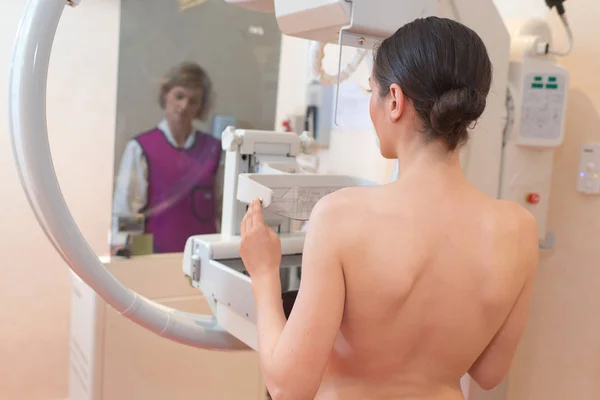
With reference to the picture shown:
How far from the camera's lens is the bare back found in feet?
3.18

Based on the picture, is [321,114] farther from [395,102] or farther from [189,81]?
[395,102]

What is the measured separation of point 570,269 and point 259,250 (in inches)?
47.4

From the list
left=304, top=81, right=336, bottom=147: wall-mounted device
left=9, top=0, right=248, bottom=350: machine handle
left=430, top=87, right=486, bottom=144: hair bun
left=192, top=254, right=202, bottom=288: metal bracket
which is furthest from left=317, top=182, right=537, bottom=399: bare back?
left=304, top=81, right=336, bottom=147: wall-mounted device

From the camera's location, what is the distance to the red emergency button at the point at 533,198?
6.04ft

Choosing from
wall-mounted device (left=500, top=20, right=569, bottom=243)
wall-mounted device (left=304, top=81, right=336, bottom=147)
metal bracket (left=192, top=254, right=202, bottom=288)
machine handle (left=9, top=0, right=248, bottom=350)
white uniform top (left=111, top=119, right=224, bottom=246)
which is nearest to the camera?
machine handle (left=9, top=0, right=248, bottom=350)

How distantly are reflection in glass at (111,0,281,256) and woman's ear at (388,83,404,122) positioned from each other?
69.6 inches

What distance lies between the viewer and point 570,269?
1885mm

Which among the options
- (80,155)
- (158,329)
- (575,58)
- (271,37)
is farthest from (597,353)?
(80,155)

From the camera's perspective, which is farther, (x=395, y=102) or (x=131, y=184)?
(x=131, y=184)

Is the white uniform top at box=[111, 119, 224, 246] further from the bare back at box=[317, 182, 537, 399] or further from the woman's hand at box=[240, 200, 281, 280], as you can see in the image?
the bare back at box=[317, 182, 537, 399]

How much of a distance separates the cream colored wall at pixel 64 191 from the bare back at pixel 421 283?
2.06 m

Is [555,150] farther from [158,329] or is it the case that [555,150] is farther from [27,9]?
[27,9]

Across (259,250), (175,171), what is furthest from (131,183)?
(259,250)

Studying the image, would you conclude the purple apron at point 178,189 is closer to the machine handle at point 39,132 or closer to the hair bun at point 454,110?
the machine handle at point 39,132
